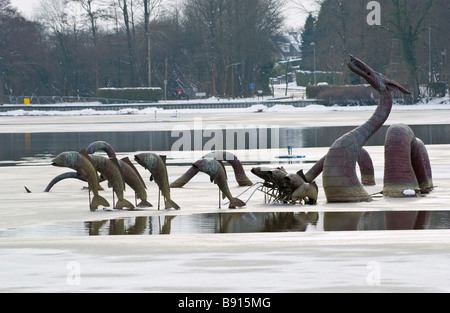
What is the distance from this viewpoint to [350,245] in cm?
1010

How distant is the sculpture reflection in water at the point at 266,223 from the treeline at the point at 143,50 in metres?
81.7

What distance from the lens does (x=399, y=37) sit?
80.1m

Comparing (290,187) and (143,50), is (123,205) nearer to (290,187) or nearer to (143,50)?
(290,187)

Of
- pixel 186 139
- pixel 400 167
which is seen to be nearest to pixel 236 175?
pixel 400 167

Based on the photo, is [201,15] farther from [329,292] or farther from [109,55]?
[329,292]

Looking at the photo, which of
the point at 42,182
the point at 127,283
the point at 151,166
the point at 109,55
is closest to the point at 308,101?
the point at 109,55

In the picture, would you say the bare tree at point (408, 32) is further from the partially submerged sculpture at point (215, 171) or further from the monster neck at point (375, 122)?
the partially submerged sculpture at point (215, 171)

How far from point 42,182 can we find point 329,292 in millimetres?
12216

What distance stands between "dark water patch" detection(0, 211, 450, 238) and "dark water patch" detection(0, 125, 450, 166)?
46.0 feet

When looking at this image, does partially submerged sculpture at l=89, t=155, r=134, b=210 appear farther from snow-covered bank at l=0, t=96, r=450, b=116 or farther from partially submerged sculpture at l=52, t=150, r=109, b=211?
snow-covered bank at l=0, t=96, r=450, b=116

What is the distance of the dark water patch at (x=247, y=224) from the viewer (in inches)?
453

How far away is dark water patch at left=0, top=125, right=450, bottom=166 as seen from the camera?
30.1m

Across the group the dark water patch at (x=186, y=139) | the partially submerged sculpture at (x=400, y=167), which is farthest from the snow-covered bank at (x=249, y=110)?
the partially submerged sculpture at (x=400, y=167)
